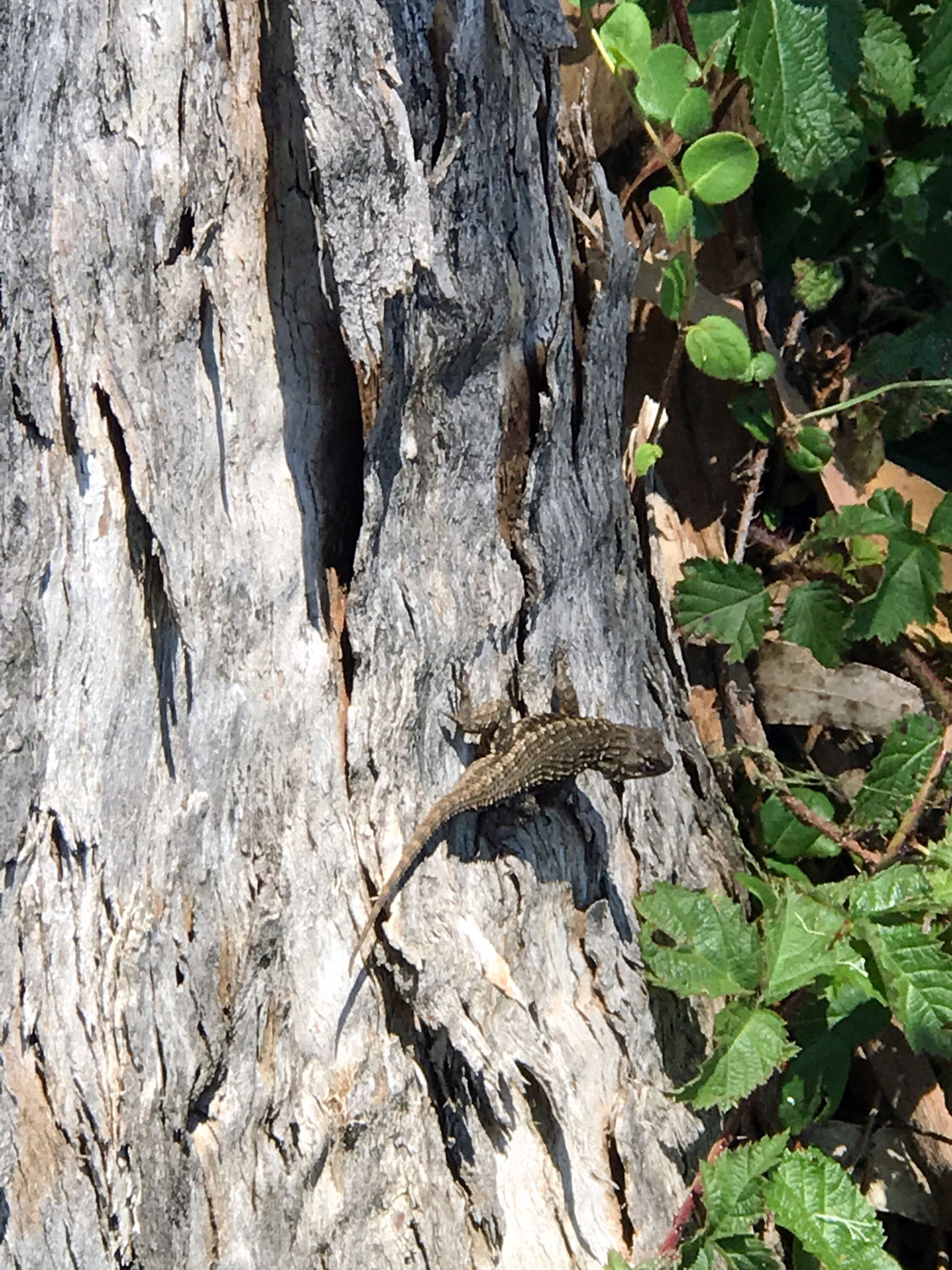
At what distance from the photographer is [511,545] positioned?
284 cm

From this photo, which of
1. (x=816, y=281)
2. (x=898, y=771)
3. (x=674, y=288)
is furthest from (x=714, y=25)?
(x=898, y=771)

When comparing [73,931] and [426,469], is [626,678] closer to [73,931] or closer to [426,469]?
[426,469]

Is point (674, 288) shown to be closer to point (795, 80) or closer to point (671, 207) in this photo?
point (671, 207)

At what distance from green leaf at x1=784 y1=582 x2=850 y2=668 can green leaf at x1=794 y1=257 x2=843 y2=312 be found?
1009 millimetres

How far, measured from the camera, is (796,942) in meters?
2.76

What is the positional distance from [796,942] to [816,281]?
87.1 inches

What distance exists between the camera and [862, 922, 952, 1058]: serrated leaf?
2654mm

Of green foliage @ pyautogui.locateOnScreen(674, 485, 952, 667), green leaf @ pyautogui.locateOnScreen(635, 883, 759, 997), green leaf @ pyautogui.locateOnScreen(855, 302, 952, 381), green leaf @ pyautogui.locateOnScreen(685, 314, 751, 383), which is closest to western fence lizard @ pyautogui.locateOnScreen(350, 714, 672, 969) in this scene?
green leaf @ pyautogui.locateOnScreen(635, 883, 759, 997)

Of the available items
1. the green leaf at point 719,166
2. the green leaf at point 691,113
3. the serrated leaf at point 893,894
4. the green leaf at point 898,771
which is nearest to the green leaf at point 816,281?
the green leaf at point 719,166

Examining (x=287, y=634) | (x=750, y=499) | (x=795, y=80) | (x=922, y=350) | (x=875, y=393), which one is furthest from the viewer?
(x=750, y=499)

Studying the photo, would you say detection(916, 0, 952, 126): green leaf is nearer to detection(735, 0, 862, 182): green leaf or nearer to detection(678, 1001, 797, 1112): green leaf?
detection(735, 0, 862, 182): green leaf

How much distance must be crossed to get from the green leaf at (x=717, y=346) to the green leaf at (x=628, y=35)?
0.74 m

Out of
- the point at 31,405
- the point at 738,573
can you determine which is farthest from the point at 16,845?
the point at 738,573

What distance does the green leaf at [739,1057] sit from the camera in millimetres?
2596
